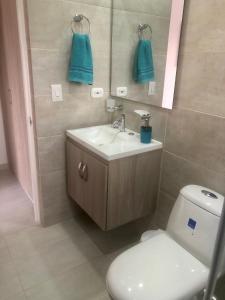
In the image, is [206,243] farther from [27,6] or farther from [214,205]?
[27,6]

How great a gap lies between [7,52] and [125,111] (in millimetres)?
1274

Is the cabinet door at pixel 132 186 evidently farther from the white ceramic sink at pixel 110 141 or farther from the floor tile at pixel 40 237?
the floor tile at pixel 40 237

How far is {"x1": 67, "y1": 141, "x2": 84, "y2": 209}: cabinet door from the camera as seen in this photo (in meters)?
1.81

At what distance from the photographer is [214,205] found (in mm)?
1222

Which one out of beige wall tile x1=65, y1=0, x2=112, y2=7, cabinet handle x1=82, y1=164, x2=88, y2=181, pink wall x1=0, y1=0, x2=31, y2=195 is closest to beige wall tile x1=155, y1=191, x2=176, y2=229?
cabinet handle x1=82, y1=164, x2=88, y2=181

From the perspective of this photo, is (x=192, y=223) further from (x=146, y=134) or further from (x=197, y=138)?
→ (x=146, y=134)

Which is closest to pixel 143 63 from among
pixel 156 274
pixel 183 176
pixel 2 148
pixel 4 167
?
pixel 183 176

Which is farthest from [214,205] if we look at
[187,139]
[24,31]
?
[24,31]

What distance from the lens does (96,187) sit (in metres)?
1.63

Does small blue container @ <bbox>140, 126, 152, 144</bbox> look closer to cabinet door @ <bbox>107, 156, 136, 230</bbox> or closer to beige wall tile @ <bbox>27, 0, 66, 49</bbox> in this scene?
cabinet door @ <bbox>107, 156, 136, 230</bbox>

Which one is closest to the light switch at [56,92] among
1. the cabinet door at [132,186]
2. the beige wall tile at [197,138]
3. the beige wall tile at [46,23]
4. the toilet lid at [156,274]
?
the beige wall tile at [46,23]

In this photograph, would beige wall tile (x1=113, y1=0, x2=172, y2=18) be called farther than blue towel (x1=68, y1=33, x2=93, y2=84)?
No

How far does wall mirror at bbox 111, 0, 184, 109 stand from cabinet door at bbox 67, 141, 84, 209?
594 mm

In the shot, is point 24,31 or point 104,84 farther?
point 104,84
